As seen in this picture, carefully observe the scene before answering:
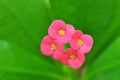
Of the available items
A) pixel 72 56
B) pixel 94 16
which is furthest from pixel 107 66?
pixel 72 56

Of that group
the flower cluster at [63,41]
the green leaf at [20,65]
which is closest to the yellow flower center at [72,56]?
the flower cluster at [63,41]

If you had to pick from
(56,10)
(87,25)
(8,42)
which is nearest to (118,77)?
(87,25)

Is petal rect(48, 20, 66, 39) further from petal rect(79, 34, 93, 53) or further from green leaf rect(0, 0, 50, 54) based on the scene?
green leaf rect(0, 0, 50, 54)

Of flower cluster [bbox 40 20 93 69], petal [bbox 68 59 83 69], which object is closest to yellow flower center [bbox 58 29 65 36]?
flower cluster [bbox 40 20 93 69]

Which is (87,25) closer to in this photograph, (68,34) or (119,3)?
(119,3)

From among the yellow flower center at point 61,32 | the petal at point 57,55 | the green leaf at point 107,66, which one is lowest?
the petal at point 57,55

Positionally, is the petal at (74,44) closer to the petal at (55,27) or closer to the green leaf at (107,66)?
the petal at (55,27)

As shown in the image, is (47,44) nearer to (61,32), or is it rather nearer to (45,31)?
(61,32)

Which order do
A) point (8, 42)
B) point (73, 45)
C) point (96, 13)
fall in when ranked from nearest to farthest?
point (73, 45) → point (8, 42) → point (96, 13)
